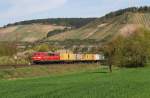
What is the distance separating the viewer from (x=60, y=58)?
11031cm

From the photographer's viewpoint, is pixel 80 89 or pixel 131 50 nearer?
pixel 80 89

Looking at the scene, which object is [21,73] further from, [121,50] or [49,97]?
[49,97]

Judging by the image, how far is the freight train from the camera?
105 meters

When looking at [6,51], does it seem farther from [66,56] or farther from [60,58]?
[60,58]

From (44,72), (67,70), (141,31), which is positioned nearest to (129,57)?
(141,31)

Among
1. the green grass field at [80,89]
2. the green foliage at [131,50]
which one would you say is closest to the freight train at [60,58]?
the green foliage at [131,50]

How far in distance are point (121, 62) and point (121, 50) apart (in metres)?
2.62

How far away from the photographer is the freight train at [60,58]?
344 ft

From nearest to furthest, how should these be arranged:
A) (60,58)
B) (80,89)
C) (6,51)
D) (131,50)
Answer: (80,89)
(131,50)
(60,58)
(6,51)

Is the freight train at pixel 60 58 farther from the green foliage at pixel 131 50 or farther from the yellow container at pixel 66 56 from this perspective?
the green foliage at pixel 131 50

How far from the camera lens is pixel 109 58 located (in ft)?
298

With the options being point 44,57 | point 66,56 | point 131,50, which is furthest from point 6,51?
point 131,50

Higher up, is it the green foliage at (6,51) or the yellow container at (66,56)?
the green foliage at (6,51)

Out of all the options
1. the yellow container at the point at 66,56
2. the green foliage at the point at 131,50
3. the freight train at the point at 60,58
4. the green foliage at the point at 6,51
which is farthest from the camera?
the green foliage at the point at 6,51
